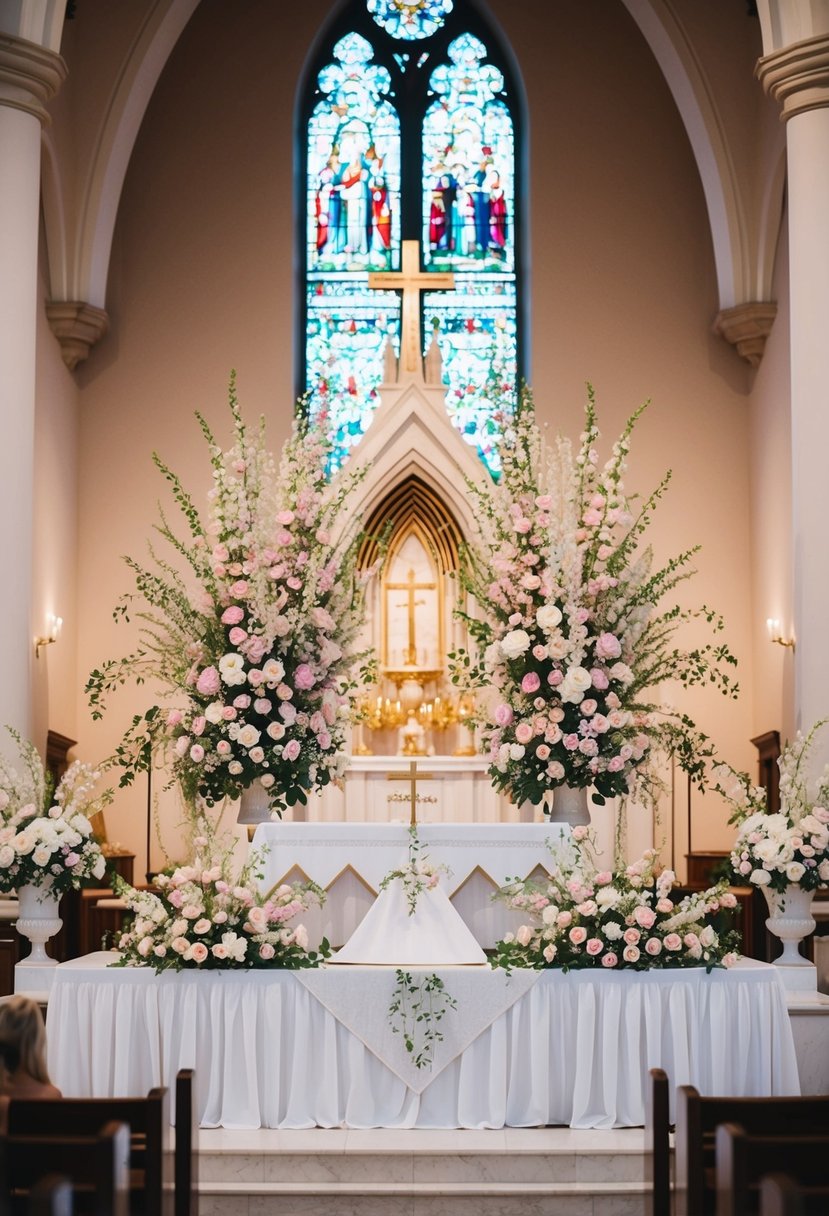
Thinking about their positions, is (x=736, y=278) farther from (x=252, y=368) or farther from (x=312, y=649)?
(x=312, y=649)

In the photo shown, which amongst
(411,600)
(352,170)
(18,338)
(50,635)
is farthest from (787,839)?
(352,170)

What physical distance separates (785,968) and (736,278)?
7.29 metres

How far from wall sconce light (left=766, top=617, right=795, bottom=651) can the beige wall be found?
1.67 feet

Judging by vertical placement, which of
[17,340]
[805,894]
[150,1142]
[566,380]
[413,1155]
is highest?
[566,380]

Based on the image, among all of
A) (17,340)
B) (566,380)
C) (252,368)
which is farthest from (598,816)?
(17,340)

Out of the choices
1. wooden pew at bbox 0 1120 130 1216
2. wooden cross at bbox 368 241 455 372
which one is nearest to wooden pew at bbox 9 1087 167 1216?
wooden pew at bbox 0 1120 130 1216

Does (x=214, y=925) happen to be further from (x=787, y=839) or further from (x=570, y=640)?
(x=787, y=839)

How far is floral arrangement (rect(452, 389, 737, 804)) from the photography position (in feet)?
24.3

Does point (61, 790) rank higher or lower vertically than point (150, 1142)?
higher

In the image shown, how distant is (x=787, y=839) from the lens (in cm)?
701

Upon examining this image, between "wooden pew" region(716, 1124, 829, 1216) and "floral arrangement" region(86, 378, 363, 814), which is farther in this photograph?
"floral arrangement" region(86, 378, 363, 814)

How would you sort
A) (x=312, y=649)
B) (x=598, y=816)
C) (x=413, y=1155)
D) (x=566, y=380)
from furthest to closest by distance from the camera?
(x=566, y=380)
(x=598, y=816)
(x=312, y=649)
(x=413, y=1155)

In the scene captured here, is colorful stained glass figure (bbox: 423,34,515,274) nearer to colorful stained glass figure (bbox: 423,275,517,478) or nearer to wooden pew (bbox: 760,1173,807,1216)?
colorful stained glass figure (bbox: 423,275,517,478)

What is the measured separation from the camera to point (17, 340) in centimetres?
896
